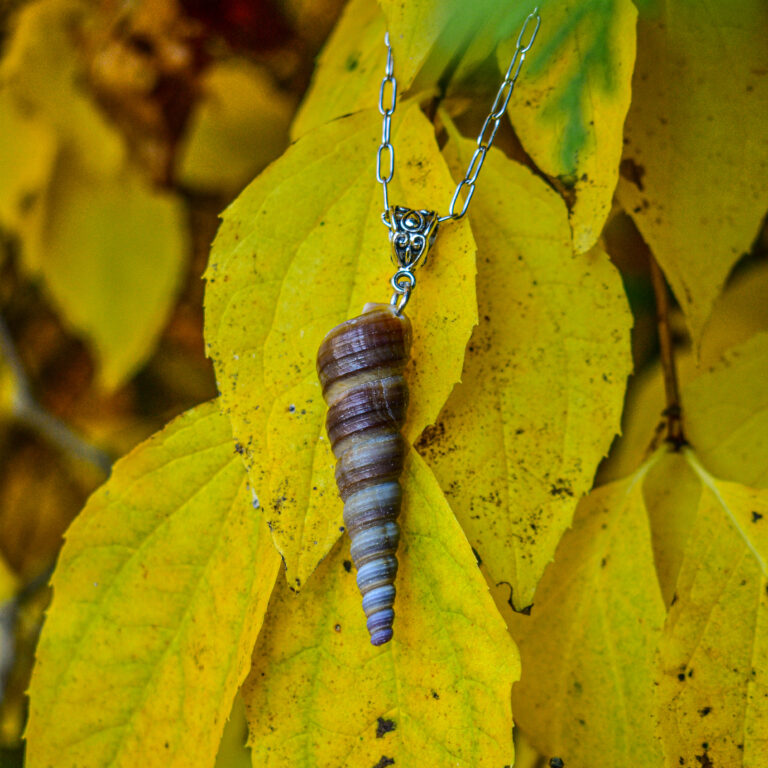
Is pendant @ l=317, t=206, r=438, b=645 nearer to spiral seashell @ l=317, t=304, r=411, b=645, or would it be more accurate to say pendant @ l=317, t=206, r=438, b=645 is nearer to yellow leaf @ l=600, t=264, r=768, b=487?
spiral seashell @ l=317, t=304, r=411, b=645

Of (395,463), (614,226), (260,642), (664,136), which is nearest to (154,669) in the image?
(260,642)

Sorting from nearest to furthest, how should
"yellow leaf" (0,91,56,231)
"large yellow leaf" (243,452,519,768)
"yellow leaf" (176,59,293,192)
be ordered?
"large yellow leaf" (243,452,519,768)
"yellow leaf" (0,91,56,231)
"yellow leaf" (176,59,293,192)

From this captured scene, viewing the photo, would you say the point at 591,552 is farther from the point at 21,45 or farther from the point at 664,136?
the point at 21,45

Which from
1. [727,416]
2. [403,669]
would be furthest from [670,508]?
[403,669]

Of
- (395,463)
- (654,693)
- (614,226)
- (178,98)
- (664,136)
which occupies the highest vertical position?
(178,98)

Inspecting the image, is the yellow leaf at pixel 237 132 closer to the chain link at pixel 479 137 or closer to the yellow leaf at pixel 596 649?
the chain link at pixel 479 137

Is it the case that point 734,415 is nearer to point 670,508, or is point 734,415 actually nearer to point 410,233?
point 670,508

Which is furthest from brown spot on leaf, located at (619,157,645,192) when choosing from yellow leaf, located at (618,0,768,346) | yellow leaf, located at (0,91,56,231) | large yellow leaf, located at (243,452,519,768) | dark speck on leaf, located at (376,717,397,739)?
yellow leaf, located at (0,91,56,231)
